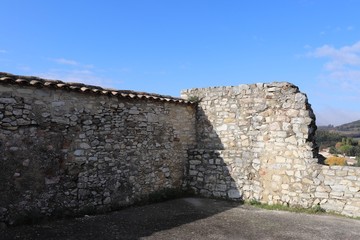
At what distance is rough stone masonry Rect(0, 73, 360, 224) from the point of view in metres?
6.22

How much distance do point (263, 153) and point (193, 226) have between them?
324 cm

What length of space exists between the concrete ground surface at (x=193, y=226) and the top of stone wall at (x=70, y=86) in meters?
2.77

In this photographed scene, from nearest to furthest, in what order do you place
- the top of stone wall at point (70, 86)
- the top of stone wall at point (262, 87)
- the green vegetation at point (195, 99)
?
the top of stone wall at point (70, 86) < the top of stone wall at point (262, 87) < the green vegetation at point (195, 99)

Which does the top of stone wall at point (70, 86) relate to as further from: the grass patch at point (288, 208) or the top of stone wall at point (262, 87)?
the grass patch at point (288, 208)

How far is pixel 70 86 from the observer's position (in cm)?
685

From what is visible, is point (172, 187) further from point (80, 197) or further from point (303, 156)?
point (303, 156)

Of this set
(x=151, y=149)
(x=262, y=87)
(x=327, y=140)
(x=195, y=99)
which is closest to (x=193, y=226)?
(x=151, y=149)

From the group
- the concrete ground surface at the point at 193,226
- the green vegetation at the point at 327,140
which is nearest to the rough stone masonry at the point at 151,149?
the concrete ground surface at the point at 193,226

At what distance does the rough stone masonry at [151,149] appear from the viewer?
20.4ft

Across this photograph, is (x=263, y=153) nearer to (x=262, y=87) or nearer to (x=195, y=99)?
(x=262, y=87)

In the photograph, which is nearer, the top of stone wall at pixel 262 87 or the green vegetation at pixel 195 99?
the top of stone wall at pixel 262 87

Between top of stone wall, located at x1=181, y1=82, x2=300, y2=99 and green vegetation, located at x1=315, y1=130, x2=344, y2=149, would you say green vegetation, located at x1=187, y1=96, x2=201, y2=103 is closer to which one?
top of stone wall, located at x1=181, y1=82, x2=300, y2=99

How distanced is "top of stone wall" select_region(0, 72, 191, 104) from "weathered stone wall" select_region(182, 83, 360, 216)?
1945 mm

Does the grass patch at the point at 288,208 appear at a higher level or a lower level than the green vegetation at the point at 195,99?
lower
